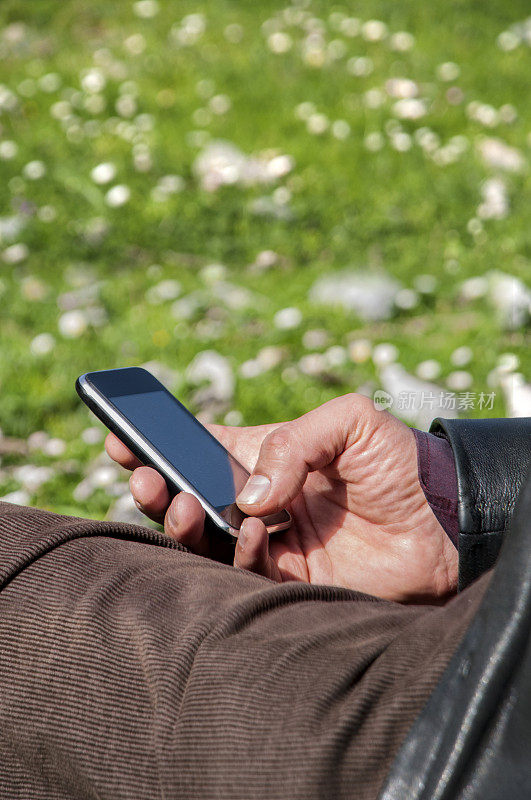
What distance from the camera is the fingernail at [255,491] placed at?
62.4 inches

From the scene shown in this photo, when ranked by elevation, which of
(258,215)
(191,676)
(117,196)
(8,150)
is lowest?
(258,215)

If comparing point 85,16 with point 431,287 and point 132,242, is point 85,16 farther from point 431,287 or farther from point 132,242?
point 431,287

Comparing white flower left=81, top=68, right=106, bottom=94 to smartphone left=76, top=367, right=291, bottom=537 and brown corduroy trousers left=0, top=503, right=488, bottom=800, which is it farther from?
brown corduroy trousers left=0, top=503, right=488, bottom=800

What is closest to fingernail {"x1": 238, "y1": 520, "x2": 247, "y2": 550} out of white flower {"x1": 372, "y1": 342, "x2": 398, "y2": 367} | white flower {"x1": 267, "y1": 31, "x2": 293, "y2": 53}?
white flower {"x1": 372, "y1": 342, "x2": 398, "y2": 367}

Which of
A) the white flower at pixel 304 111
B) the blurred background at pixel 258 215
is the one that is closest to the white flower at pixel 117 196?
the blurred background at pixel 258 215

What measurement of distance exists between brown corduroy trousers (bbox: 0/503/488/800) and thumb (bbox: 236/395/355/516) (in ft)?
1.41

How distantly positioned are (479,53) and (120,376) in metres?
4.29

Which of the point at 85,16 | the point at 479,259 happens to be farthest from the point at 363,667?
the point at 85,16

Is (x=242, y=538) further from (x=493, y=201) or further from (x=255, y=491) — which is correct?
(x=493, y=201)

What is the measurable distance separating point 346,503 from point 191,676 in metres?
0.94

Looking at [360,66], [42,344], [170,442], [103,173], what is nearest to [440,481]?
[170,442]

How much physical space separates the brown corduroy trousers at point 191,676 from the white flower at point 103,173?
119 inches

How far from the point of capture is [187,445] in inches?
66.8

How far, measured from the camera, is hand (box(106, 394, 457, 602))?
1.60 metres
